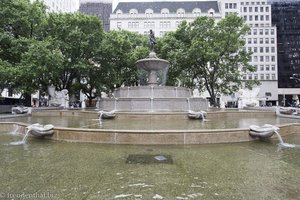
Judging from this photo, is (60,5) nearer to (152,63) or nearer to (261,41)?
(261,41)

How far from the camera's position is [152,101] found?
18.2 m

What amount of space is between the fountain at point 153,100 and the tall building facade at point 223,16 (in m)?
62.2

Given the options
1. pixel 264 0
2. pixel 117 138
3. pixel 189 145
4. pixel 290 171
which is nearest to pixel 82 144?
pixel 117 138

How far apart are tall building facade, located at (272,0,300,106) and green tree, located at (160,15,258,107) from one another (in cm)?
5864

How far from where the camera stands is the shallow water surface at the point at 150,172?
4172mm

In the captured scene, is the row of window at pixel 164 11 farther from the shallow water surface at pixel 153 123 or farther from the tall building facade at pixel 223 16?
the shallow water surface at pixel 153 123

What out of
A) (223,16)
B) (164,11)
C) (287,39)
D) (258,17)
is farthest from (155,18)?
(287,39)

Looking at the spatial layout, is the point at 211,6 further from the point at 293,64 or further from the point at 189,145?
the point at 189,145

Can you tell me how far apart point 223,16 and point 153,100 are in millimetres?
72750

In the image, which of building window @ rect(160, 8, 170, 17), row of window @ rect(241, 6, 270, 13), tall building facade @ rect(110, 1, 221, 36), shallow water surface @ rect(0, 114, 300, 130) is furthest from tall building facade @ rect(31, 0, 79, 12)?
shallow water surface @ rect(0, 114, 300, 130)

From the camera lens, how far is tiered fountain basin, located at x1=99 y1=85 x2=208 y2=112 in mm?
18141

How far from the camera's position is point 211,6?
86.8 metres

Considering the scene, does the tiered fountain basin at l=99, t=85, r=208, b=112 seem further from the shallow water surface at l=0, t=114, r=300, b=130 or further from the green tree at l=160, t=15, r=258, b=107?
the green tree at l=160, t=15, r=258, b=107

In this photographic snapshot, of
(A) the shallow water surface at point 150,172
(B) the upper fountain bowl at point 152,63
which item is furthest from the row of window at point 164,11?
(A) the shallow water surface at point 150,172
